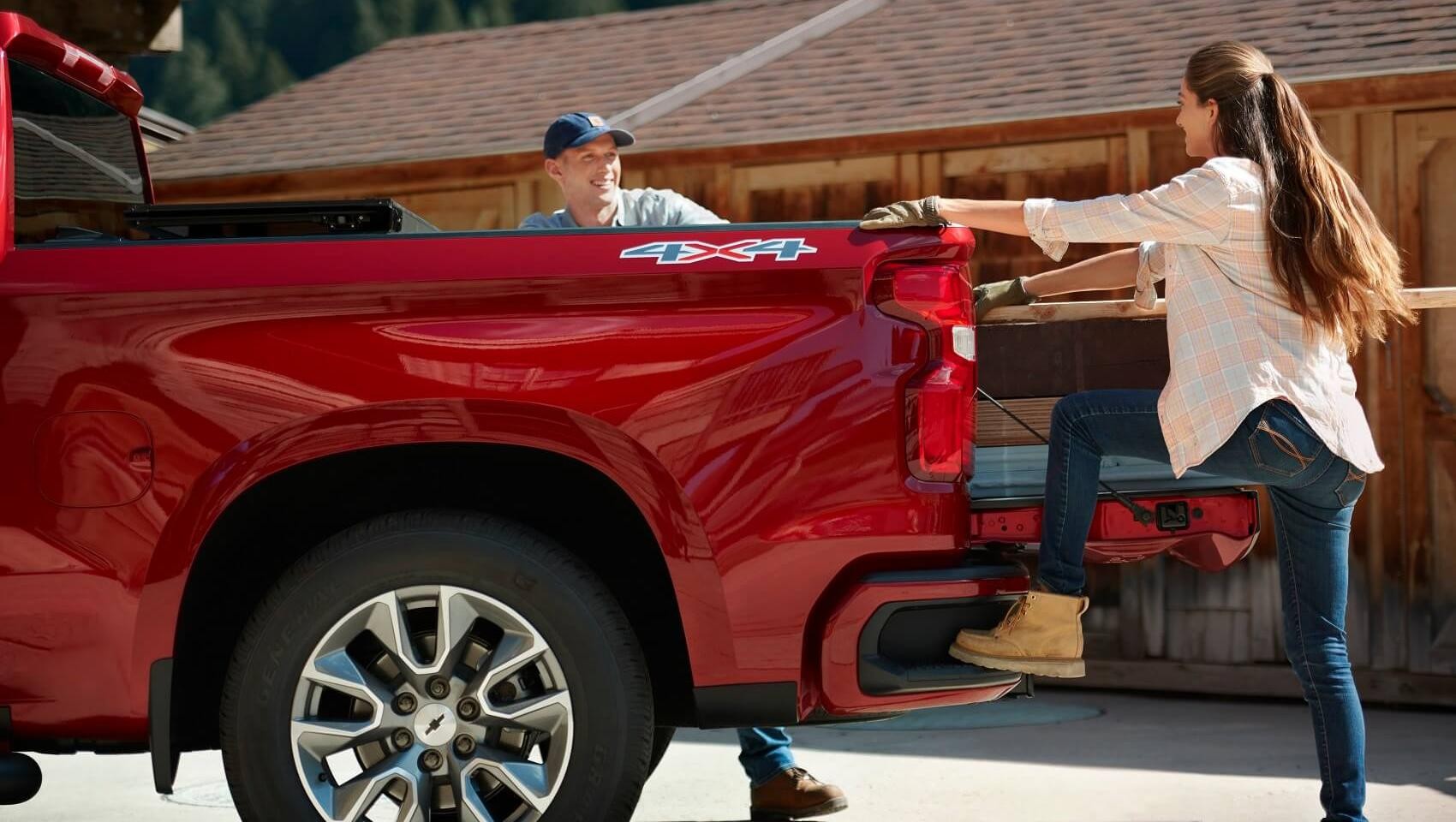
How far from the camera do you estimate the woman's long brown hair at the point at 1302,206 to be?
385 centimetres

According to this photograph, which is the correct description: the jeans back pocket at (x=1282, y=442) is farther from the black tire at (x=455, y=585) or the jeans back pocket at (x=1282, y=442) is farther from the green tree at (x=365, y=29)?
the green tree at (x=365, y=29)

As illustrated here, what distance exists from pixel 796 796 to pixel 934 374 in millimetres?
1934

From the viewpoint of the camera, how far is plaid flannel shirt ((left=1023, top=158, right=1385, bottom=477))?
3.85 meters

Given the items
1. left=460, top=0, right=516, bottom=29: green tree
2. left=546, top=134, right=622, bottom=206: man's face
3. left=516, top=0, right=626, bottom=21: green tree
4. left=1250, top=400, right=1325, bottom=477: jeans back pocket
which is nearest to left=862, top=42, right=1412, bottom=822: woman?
left=1250, top=400, right=1325, bottom=477: jeans back pocket

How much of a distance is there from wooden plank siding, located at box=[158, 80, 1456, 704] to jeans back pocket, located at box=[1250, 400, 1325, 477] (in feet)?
12.5

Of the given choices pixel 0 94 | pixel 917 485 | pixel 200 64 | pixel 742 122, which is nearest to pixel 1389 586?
pixel 742 122

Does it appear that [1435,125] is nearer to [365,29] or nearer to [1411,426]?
[1411,426]

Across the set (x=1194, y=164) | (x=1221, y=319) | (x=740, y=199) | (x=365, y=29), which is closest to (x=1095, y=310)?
(x=1221, y=319)

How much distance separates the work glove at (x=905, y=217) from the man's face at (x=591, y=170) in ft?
6.40

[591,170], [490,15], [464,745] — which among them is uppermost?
[490,15]

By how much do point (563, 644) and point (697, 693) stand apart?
314 millimetres

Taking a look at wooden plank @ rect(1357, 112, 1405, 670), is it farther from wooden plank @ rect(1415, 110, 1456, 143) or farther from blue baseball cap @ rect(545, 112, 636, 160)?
blue baseball cap @ rect(545, 112, 636, 160)

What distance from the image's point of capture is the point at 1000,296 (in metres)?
4.44

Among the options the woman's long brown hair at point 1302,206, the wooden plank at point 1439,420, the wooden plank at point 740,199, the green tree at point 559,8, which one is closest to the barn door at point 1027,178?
the wooden plank at point 740,199
